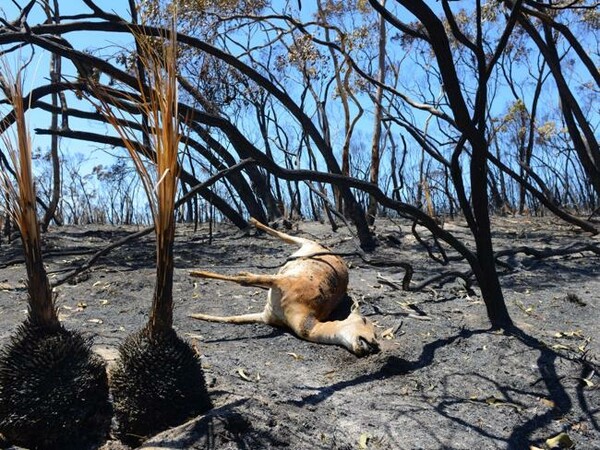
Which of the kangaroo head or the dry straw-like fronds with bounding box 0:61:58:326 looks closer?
the dry straw-like fronds with bounding box 0:61:58:326

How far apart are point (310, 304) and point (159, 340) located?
2182 millimetres

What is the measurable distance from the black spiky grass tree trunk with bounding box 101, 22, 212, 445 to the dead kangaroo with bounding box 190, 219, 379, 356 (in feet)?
5.20

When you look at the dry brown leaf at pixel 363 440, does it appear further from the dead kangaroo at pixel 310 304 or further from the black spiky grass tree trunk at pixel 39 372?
the black spiky grass tree trunk at pixel 39 372

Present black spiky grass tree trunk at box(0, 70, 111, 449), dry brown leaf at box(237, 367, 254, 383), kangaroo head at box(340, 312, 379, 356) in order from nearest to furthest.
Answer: black spiky grass tree trunk at box(0, 70, 111, 449) → dry brown leaf at box(237, 367, 254, 383) → kangaroo head at box(340, 312, 379, 356)

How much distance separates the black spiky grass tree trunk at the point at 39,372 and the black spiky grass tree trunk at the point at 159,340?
15cm

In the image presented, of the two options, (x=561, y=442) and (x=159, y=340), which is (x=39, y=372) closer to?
(x=159, y=340)

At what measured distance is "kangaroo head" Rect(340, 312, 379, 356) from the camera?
4762 millimetres

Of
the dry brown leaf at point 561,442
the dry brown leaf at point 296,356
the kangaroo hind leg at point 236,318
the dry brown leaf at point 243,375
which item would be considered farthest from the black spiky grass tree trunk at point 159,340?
the kangaroo hind leg at point 236,318

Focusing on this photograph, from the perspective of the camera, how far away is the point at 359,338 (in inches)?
189

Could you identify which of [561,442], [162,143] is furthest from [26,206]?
[561,442]

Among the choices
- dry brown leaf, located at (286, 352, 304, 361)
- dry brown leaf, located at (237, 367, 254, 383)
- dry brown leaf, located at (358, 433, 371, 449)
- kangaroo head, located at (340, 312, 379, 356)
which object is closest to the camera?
dry brown leaf, located at (358, 433, 371, 449)

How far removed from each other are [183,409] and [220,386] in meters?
0.63

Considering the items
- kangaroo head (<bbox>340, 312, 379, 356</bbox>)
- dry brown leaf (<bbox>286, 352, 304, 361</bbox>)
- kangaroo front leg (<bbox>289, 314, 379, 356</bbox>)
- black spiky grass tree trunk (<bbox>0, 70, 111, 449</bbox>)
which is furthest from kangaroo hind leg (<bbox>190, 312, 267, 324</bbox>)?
black spiky grass tree trunk (<bbox>0, 70, 111, 449</bbox>)

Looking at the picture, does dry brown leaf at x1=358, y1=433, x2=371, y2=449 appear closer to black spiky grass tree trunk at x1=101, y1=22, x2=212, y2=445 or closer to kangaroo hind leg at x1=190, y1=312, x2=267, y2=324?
black spiky grass tree trunk at x1=101, y1=22, x2=212, y2=445
